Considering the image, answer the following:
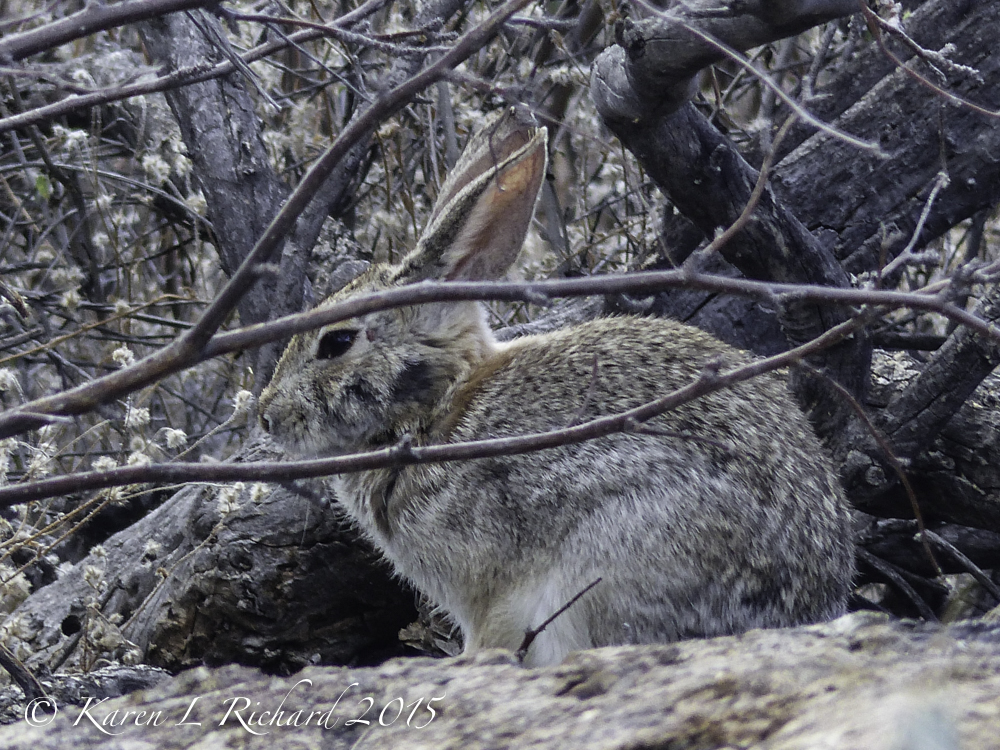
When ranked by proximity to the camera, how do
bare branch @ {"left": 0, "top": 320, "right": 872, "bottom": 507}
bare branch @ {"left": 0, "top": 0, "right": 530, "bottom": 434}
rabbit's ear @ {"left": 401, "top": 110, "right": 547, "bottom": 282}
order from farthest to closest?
rabbit's ear @ {"left": 401, "top": 110, "right": 547, "bottom": 282} < bare branch @ {"left": 0, "top": 320, "right": 872, "bottom": 507} < bare branch @ {"left": 0, "top": 0, "right": 530, "bottom": 434}

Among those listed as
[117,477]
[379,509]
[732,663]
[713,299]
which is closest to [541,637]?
[379,509]

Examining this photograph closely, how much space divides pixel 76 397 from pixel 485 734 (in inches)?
42.6

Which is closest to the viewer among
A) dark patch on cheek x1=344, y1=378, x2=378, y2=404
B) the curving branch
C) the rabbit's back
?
Answer: the curving branch

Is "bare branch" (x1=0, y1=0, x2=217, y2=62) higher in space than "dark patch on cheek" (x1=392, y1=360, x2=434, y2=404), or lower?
higher

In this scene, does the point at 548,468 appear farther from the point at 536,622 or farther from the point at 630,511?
the point at 536,622

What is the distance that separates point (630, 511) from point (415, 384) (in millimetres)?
1094

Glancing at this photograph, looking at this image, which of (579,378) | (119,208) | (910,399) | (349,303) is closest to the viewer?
(349,303)

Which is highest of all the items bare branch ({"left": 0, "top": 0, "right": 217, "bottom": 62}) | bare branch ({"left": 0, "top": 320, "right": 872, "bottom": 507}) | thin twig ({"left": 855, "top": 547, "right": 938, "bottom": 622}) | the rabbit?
bare branch ({"left": 0, "top": 0, "right": 217, "bottom": 62})

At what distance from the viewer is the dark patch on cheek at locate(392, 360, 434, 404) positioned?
13.4ft

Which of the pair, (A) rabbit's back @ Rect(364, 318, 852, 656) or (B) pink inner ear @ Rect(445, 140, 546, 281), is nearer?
(A) rabbit's back @ Rect(364, 318, 852, 656)

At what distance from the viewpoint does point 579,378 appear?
383cm

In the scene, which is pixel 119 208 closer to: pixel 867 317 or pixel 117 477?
pixel 117 477

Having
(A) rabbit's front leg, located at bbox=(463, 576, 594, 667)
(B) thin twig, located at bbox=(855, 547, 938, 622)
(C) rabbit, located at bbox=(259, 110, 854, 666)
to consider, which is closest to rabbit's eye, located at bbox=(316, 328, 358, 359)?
(C) rabbit, located at bbox=(259, 110, 854, 666)

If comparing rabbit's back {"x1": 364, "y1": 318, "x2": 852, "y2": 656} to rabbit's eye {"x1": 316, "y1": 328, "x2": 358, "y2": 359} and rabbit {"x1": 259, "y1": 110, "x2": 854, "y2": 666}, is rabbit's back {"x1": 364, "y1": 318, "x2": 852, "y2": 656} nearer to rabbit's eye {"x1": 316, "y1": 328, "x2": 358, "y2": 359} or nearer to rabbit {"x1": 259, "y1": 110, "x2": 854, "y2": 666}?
rabbit {"x1": 259, "y1": 110, "x2": 854, "y2": 666}
